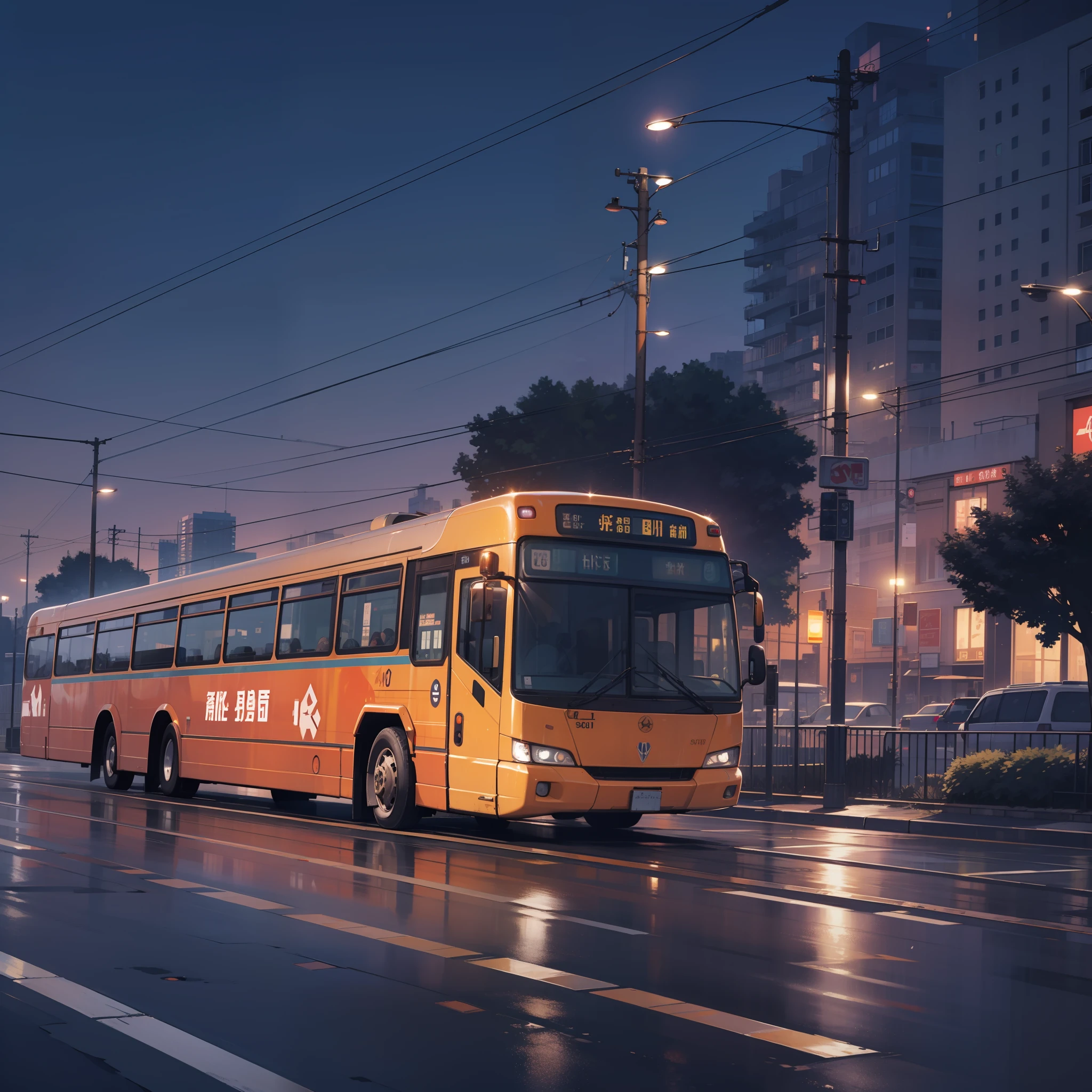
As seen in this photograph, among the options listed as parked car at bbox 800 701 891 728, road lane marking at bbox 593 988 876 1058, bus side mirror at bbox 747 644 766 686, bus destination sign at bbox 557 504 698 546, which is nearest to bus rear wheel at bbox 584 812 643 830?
bus side mirror at bbox 747 644 766 686

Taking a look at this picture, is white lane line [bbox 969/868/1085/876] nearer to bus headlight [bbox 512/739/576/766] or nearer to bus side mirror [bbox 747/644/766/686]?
bus side mirror [bbox 747/644/766/686]

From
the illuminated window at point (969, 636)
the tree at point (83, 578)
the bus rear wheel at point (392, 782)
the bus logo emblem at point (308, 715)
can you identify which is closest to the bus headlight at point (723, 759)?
the bus rear wheel at point (392, 782)

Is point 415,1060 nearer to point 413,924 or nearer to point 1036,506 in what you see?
point 413,924

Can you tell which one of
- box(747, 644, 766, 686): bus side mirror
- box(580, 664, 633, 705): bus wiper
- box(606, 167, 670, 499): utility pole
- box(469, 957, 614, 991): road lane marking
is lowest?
box(469, 957, 614, 991): road lane marking

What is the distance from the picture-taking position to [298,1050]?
19.2 feet

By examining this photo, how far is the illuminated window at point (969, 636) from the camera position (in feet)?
239

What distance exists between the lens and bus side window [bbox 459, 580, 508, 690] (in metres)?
14.1

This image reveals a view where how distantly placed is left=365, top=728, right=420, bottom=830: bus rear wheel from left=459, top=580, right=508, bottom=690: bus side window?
175 cm

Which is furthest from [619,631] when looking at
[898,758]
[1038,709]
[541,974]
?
[1038,709]

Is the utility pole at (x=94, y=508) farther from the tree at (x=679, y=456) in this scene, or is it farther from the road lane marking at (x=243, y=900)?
the road lane marking at (x=243, y=900)

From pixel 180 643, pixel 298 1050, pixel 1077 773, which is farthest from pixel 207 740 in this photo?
pixel 298 1050

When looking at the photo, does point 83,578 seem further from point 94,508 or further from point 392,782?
point 392,782

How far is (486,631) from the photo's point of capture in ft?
48.0

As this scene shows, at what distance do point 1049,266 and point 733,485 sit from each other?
4732 cm
